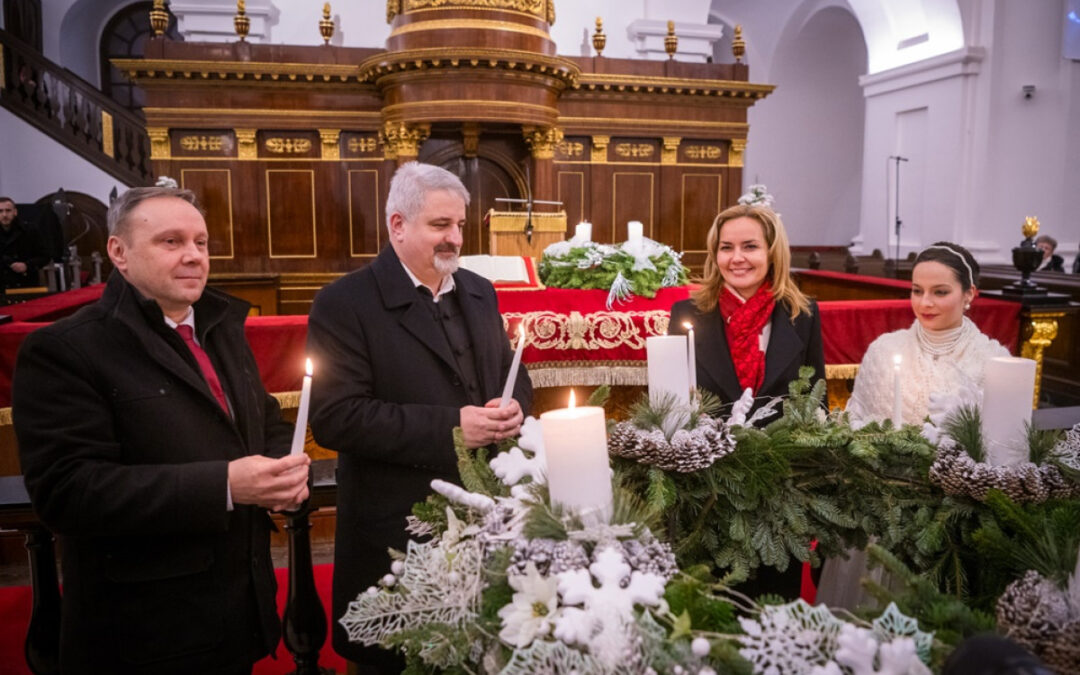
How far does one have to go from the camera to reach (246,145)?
25.1 ft

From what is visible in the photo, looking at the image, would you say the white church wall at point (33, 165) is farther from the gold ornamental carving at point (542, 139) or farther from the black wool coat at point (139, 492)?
the black wool coat at point (139, 492)

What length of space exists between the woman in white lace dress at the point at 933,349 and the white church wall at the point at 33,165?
10927 mm

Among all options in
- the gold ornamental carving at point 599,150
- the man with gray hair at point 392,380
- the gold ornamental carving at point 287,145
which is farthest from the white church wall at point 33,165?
the man with gray hair at point 392,380

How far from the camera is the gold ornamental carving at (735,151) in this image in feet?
28.8

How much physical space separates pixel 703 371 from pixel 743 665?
142 centimetres

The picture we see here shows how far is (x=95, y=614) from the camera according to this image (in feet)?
4.67

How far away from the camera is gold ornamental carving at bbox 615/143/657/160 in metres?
8.56

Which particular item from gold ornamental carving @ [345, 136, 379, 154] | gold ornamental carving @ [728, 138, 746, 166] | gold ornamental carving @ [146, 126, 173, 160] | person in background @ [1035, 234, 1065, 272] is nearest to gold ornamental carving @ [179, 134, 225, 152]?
gold ornamental carving @ [146, 126, 173, 160]

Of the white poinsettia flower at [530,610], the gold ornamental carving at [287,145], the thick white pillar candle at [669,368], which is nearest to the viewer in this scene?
the white poinsettia flower at [530,610]

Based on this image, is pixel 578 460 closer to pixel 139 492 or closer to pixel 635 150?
pixel 139 492

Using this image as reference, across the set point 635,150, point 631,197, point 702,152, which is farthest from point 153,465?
point 702,152

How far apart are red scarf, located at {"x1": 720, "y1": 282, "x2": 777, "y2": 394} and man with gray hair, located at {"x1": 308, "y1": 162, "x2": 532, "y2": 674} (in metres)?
0.77

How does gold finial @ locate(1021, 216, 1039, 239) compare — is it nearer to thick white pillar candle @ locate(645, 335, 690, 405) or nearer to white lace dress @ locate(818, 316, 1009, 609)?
white lace dress @ locate(818, 316, 1009, 609)

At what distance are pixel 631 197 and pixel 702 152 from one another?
3.50ft
